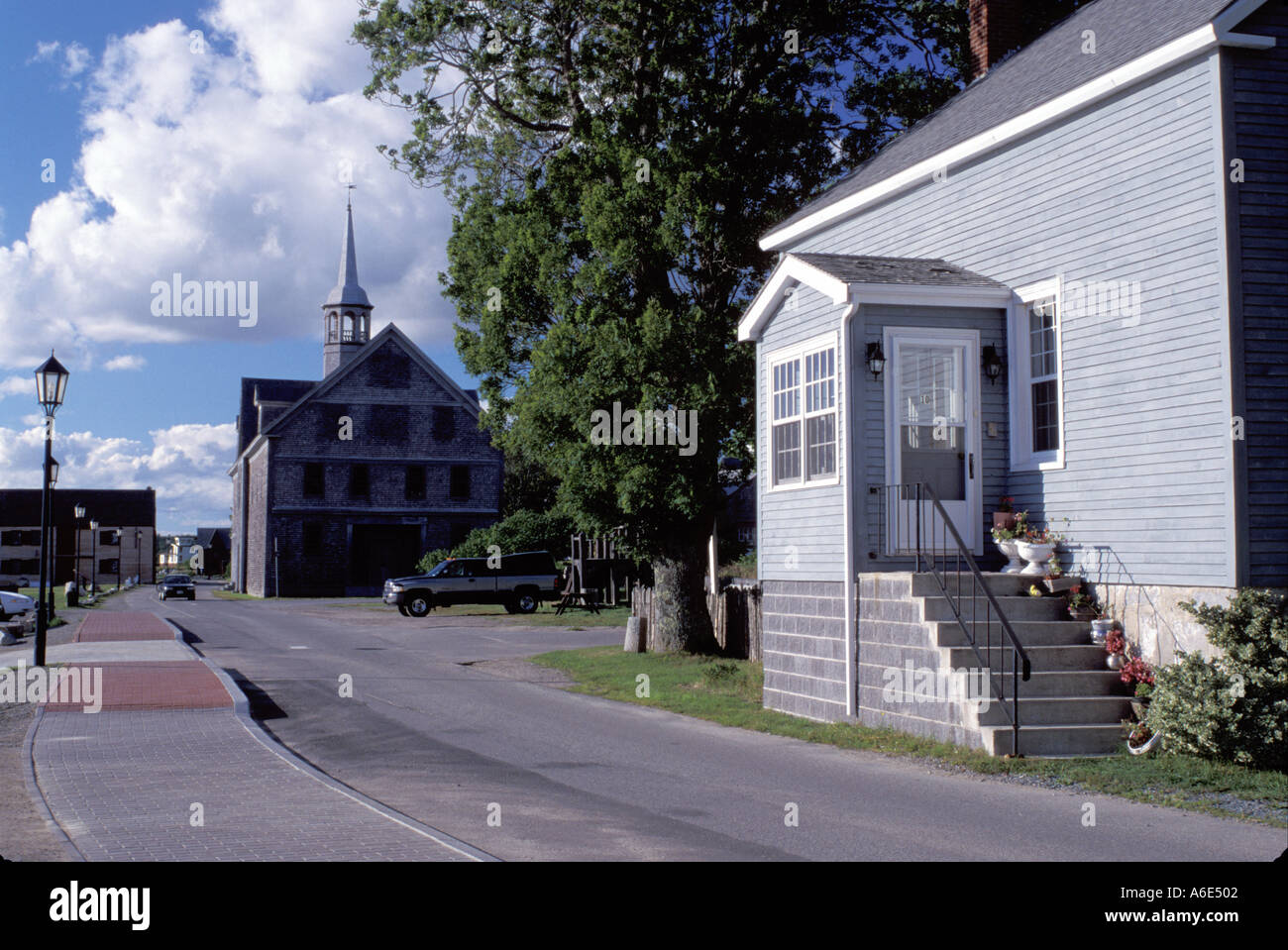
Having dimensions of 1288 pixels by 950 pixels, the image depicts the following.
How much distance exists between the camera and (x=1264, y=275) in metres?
10.6

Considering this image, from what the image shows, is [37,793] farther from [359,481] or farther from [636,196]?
[359,481]

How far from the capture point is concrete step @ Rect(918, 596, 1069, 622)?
38.5 feet

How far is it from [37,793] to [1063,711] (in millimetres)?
8843

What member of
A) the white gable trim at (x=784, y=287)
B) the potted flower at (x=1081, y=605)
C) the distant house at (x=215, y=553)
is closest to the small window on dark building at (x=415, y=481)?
the white gable trim at (x=784, y=287)

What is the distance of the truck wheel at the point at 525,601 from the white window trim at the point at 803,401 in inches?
909

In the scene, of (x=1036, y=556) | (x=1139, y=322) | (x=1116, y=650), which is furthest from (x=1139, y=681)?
(x=1139, y=322)

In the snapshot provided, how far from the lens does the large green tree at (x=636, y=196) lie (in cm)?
1967

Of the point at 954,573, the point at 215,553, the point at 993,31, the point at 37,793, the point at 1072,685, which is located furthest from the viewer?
the point at 215,553

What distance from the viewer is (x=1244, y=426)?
10414 millimetres

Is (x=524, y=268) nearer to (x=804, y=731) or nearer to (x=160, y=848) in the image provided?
(x=804, y=731)

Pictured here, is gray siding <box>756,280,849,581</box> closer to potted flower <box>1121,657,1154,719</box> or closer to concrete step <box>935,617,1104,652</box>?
concrete step <box>935,617,1104,652</box>

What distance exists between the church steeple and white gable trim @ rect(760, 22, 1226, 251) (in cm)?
4791
